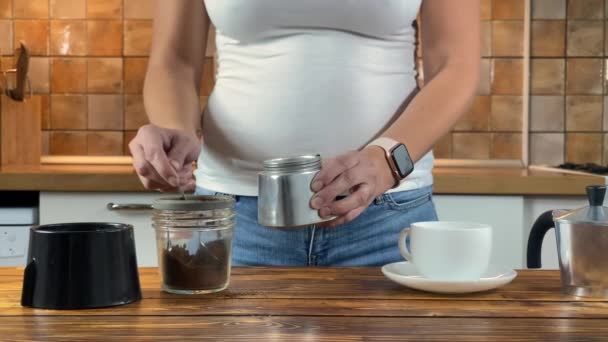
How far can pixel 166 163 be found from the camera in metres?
0.98

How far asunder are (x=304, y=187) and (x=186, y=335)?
0.23 m

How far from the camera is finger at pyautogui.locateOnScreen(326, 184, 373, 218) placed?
0.93m

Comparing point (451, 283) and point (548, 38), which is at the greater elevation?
point (548, 38)

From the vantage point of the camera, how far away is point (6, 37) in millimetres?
2631

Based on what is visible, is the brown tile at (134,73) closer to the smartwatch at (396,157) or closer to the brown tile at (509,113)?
the brown tile at (509,113)

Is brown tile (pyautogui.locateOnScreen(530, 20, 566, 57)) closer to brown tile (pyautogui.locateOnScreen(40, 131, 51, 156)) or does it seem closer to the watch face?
brown tile (pyautogui.locateOnScreen(40, 131, 51, 156))

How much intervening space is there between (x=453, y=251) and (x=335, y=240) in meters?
0.30

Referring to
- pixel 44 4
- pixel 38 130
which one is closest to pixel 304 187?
pixel 38 130

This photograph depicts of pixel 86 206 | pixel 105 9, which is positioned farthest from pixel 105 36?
pixel 86 206

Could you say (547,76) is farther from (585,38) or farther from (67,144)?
(67,144)

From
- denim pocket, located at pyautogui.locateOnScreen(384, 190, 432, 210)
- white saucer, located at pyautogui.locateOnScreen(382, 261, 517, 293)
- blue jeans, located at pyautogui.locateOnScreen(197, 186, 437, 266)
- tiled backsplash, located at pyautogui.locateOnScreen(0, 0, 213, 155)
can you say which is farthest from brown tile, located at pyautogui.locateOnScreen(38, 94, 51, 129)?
white saucer, located at pyautogui.locateOnScreen(382, 261, 517, 293)

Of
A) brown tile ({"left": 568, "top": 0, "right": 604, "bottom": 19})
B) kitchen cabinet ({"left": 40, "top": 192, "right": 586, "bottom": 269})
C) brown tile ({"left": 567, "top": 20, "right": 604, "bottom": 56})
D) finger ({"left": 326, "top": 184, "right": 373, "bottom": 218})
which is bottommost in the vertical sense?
kitchen cabinet ({"left": 40, "top": 192, "right": 586, "bottom": 269})

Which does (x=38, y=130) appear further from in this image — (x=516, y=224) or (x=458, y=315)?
(x=458, y=315)

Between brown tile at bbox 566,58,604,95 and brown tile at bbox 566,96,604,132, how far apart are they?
0.02 meters
